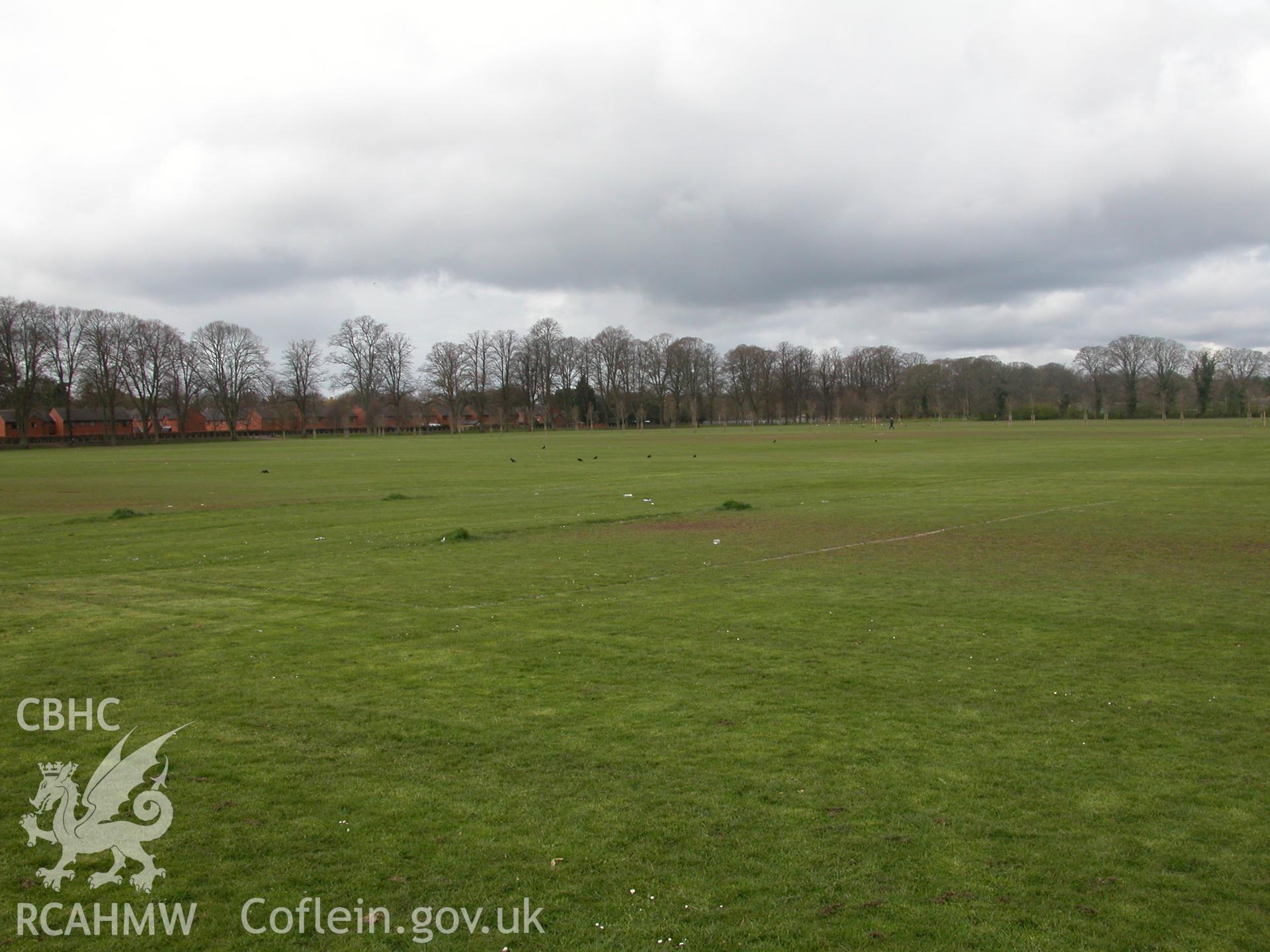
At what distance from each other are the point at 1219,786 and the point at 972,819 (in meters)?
2.07

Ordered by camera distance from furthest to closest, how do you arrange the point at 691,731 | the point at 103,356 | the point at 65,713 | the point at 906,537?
1. the point at 103,356
2. the point at 906,537
3. the point at 65,713
4. the point at 691,731

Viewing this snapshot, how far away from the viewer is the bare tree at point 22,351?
4414 inches

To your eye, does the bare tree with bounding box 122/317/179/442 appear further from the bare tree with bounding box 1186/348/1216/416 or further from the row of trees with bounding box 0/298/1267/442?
the bare tree with bounding box 1186/348/1216/416

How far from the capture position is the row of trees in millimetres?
129125

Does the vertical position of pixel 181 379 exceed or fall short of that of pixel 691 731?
it exceeds it

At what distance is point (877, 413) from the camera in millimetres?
181375

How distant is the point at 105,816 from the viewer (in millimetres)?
6160

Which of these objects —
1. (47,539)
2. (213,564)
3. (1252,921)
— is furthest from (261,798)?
(47,539)

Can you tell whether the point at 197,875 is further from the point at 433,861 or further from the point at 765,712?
the point at 765,712

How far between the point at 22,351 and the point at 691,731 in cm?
13632

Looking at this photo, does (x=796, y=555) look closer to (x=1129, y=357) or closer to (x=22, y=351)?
(x=22, y=351)

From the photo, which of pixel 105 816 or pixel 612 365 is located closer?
pixel 105 816

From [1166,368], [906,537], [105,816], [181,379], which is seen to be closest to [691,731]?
[105,816]

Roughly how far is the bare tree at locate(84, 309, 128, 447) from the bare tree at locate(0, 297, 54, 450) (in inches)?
277
